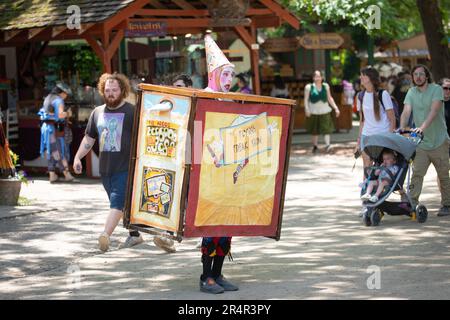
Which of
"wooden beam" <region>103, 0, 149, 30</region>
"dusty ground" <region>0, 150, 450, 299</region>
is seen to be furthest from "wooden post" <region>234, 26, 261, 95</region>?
"dusty ground" <region>0, 150, 450, 299</region>

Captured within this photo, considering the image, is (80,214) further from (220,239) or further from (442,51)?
(442,51)

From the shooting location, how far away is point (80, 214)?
12992mm

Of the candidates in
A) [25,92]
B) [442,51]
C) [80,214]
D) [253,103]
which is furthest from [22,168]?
[253,103]

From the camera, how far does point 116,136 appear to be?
939 cm

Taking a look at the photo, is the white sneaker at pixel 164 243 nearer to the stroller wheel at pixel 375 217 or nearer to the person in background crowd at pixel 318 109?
the stroller wheel at pixel 375 217

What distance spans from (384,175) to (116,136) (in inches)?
135

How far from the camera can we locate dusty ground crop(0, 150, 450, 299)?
26.2 feet

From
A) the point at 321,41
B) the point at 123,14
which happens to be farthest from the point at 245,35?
the point at 321,41

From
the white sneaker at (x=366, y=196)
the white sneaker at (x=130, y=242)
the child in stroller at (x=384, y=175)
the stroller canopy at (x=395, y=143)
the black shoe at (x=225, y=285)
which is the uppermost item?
the stroller canopy at (x=395, y=143)

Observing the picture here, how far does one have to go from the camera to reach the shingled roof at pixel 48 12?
655 inches

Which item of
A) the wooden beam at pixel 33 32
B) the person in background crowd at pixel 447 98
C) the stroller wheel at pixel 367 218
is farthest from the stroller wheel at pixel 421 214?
the wooden beam at pixel 33 32

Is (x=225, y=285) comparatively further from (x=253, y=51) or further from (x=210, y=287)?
(x=253, y=51)

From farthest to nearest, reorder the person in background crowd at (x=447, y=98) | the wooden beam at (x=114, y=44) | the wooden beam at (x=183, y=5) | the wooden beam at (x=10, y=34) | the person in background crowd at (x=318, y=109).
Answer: the person in background crowd at (x=318, y=109), the wooden beam at (x=183, y=5), the wooden beam at (x=10, y=34), the wooden beam at (x=114, y=44), the person in background crowd at (x=447, y=98)

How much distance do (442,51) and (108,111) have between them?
11.6m
